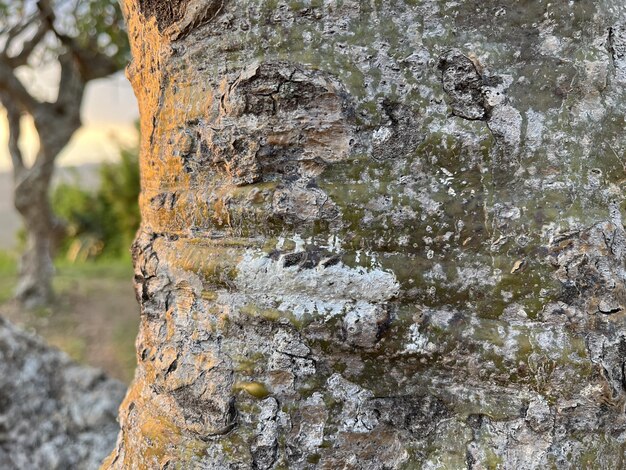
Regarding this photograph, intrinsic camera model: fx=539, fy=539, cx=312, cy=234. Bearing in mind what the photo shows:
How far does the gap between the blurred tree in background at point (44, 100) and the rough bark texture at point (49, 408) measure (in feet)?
13.1

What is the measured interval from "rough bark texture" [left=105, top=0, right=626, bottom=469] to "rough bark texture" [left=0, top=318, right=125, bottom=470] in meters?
1.23

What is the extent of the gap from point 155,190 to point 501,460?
2.90ft

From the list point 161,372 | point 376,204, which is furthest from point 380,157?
point 161,372

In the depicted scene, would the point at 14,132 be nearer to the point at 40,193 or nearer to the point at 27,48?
the point at 40,193

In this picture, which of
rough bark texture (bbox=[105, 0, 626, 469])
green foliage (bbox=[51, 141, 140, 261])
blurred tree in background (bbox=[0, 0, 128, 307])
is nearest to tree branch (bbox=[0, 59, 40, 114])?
blurred tree in background (bbox=[0, 0, 128, 307])

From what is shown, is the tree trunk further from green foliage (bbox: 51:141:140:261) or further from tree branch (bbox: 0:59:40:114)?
green foliage (bbox: 51:141:140:261)

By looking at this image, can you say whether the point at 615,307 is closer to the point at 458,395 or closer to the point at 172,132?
the point at 458,395

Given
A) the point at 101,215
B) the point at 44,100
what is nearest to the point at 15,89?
the point at 44,100

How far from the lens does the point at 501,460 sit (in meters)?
0.97

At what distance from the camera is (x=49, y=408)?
218cm

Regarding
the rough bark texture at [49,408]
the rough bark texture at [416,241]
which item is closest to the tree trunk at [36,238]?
the rough bark texture at [49,408]

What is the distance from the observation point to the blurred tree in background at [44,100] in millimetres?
5848

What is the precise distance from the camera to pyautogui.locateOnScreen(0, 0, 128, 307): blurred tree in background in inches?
230

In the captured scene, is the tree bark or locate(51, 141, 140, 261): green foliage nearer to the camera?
the tree bark
